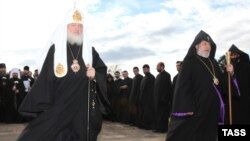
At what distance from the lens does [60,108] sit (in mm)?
6633

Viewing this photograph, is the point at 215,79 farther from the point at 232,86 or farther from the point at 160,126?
the point at 160,126

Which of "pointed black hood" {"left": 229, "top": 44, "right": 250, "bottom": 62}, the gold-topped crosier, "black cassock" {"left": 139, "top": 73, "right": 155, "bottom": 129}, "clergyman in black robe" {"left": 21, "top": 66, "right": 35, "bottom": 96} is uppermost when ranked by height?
the gold-topped crosier

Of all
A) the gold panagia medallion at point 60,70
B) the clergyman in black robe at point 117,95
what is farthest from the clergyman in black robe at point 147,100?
the gold panagia medallion at point 60,70

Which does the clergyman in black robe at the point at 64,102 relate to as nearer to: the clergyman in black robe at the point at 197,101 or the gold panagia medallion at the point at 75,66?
the gold panagia medallion at the point at 75,66

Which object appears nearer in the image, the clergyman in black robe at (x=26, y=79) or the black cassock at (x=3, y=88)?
the black cassock at (x=3, y=88)

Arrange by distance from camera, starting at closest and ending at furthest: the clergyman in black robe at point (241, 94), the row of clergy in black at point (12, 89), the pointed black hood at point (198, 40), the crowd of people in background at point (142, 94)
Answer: the pointed black hood at point (198, 40), the clergyman in black robe at point (241, 94), the crowd of people in background at point (142, 94), the row of clergy in black at point (12, 89)

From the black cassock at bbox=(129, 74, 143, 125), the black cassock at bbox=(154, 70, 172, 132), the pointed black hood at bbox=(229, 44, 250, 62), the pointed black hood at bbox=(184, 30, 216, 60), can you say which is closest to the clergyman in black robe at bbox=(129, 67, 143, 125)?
the black cassock at bbox=(129, 74, 143, 125)

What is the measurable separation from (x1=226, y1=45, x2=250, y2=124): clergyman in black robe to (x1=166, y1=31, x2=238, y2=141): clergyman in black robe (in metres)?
1.42

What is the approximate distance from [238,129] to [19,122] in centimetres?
1449

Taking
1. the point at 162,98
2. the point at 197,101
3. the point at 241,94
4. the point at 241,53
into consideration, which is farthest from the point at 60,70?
the point at 162,98

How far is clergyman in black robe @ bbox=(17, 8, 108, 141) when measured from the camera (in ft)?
21.6

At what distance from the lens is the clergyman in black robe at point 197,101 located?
311 inches

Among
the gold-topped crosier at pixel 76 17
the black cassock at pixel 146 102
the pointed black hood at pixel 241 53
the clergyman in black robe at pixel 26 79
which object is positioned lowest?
the black cassock at pixel 146 102

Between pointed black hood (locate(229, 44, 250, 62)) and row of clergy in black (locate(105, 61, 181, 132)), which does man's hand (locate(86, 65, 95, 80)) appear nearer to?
pointed black hood (locate(229, 44, 250, 62))
